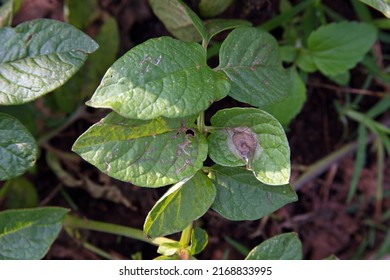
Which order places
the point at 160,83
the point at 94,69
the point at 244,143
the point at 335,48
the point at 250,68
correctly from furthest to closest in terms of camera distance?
the point at 94,69
the point at 335,48
the point at 250,68
the point at 244,143
the point at 160,83

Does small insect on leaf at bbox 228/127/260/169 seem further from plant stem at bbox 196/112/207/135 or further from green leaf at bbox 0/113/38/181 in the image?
green leaf at bbox 0/113/38/181

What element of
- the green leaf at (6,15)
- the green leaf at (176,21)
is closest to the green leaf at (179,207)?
the green leaf at (176,21)

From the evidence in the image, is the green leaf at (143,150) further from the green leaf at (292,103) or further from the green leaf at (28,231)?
the green leaf at (292,103)

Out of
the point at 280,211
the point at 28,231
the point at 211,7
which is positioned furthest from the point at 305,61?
the point at 28,231

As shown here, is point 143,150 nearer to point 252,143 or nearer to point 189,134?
point 189,134
